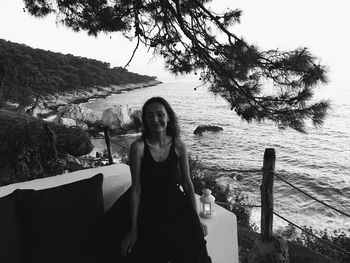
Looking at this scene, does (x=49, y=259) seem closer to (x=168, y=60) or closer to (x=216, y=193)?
(x=168, y=60)

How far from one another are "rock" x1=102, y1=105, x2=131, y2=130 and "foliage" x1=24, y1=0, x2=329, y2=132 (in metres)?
14.0

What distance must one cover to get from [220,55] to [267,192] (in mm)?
1550

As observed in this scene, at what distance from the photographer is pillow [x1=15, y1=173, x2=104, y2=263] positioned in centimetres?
171

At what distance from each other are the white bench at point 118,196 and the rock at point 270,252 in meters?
0.74

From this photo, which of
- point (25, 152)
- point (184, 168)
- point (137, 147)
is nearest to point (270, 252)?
point (184, 168)

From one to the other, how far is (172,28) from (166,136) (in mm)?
2062

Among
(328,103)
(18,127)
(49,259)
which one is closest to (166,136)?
(49,259)

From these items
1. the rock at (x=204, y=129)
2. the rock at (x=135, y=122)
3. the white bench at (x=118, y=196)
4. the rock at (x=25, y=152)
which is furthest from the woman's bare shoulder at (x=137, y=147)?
the rock at (x=204, y=129)

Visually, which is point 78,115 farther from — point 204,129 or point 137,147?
point 137,147

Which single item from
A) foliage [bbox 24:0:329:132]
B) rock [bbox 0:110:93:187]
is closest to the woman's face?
foliage [bbox 24:0:329:132]

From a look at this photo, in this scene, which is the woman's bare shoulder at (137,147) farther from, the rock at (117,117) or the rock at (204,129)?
the rock at (204,129)

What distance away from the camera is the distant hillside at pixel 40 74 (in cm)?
1955

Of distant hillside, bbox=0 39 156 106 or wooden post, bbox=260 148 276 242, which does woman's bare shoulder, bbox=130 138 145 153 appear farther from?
distant hillside, bbox=0 39 156 106

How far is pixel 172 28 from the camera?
364 centimetres
